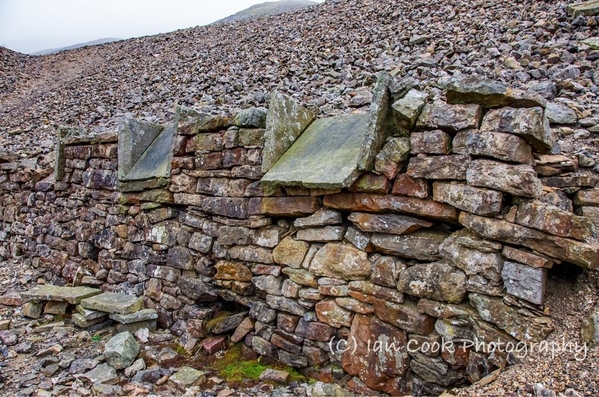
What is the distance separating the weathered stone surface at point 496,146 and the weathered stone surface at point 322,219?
123 centimetres

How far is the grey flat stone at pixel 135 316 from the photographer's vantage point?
15.9 feet

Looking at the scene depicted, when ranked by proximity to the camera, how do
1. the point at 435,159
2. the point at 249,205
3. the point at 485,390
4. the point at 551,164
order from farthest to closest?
the point at 249,205 → the point at 551,164 → the point at 435,159 → the point at 485,390

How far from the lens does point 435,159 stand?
10.2 feet

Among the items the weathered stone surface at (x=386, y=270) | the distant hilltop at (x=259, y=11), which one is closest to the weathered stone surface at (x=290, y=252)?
the weathered stone surface at (x=386, y=270)

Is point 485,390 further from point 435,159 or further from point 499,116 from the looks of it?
point 499,116

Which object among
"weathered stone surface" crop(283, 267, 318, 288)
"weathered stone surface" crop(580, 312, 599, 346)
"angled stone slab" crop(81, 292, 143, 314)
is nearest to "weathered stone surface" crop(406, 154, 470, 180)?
"weathered stone surface" crop(580, 312, 599, 346)

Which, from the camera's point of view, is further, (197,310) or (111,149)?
(111,149)

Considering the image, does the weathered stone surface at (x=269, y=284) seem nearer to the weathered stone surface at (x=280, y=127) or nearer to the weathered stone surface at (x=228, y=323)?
the weathered stone surface at (x=228, y=323)

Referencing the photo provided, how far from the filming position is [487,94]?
2910 millimetres

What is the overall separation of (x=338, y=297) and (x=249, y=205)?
1384mm

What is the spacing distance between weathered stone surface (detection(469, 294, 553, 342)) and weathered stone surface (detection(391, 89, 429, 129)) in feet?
4.78

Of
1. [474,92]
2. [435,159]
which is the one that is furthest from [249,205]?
[474,92]

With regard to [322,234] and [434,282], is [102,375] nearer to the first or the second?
[322,234]

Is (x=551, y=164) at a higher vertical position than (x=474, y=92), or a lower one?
lower
